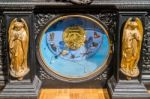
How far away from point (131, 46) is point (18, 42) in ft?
2.86

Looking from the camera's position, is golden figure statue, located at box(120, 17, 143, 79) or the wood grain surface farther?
the wood grain surface

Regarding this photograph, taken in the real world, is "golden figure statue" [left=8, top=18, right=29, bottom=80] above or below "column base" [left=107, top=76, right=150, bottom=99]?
above

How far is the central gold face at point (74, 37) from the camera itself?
9.50 ft

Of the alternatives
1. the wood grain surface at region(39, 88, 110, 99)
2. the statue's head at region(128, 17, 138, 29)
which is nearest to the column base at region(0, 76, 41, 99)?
the wood grain surface at region(39, 88, 110, 99)

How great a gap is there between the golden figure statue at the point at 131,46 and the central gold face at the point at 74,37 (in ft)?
1.27

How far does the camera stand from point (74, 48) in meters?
2.93

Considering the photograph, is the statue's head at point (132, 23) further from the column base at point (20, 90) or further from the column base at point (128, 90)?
the column base at point (20, 90)

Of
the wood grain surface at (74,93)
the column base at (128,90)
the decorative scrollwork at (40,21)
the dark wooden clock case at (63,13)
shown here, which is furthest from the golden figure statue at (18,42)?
the column base at (128,90)

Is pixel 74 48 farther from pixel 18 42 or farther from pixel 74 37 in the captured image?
pixel 18 42

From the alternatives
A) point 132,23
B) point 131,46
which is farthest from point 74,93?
point 132,23

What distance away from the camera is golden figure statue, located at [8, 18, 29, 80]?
104 inches

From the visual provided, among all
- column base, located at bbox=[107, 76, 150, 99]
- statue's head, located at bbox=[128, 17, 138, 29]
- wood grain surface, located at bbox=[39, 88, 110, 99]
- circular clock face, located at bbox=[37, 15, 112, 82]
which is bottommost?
wood grain surface, located at bbox=[39, 88, 110, 99]

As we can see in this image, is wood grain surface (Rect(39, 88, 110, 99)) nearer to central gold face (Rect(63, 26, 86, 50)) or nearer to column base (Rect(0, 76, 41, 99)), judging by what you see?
column base (Rect(0, 76, 41, 99))

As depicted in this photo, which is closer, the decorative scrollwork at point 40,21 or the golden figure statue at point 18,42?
the golden figure statue at point 18,42
